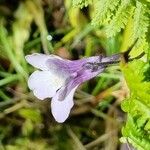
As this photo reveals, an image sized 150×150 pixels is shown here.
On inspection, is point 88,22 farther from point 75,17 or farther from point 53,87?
point 53,87

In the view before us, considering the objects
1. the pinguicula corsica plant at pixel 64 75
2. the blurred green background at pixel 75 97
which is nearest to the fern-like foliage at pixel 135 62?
the pinguicula corsica plant at pixel 64 75

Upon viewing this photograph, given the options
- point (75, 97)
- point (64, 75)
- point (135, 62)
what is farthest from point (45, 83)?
point (75, 97)

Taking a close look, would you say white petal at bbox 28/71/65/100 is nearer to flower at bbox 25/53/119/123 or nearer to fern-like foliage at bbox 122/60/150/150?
flower at bbox 25/53/119/123

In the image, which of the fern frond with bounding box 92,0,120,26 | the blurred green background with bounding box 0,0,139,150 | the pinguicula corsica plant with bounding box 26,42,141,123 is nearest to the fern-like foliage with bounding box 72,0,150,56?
the fern frond with bounding box 92,0,120,26

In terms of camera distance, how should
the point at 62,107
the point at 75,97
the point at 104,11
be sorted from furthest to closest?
the point at 75,97, the point at 62,107, the point at 104,11

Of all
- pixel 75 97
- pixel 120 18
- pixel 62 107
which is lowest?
pixel 75 97

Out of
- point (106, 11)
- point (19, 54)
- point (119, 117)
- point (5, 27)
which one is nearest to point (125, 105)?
point (106, 11)

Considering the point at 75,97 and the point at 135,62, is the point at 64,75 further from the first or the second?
the point at 75,97
